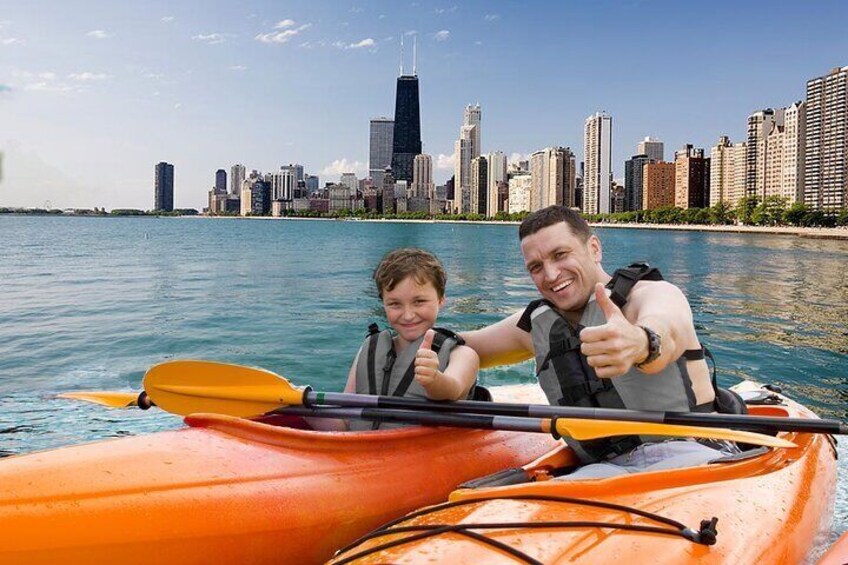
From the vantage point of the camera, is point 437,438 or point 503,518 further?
point 437,438

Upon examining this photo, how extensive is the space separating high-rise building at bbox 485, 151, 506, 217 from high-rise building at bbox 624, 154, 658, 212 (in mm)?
33135

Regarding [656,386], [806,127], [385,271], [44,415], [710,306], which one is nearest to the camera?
[656,386]

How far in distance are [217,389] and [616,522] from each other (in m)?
2.30

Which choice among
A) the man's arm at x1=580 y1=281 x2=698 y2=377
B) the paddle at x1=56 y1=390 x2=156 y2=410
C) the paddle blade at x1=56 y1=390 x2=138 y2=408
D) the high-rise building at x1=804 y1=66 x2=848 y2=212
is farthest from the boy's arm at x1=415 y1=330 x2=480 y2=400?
the high-rise building at x1=804 y1=66 x2=848 y2=212

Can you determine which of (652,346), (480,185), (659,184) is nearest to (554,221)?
(652,346)

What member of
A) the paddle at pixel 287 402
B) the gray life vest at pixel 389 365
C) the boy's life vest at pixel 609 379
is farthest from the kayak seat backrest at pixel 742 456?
the gray life vest at pixel 389 365

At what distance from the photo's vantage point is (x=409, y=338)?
3.95m

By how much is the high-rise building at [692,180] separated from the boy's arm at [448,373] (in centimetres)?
17032

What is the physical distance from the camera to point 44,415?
25.1 ft

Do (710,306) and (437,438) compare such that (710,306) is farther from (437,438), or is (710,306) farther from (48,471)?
(48,471)

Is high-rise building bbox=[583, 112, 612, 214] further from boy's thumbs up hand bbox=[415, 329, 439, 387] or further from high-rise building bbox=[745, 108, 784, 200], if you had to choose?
boy's thumbs up hand bbox=[415, 329, 439, 387]

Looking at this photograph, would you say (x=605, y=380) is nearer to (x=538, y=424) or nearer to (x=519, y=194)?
(x=538, y=424)

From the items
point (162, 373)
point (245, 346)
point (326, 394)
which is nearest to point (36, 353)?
point (245, 346)

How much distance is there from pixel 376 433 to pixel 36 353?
1082 centimetres
